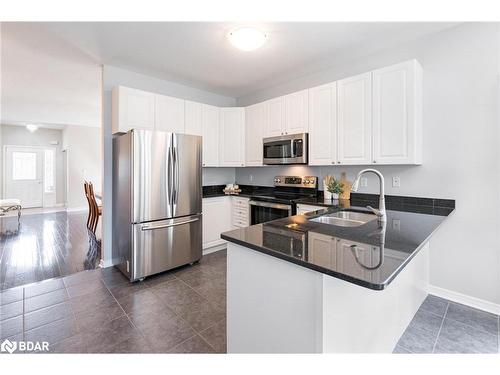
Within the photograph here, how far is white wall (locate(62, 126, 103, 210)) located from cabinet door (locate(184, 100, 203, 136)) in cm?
623

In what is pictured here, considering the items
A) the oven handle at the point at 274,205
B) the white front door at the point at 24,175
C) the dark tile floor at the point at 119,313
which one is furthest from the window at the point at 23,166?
the oven handle at the point at 274,205

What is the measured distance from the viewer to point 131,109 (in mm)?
3146

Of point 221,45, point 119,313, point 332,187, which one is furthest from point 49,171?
point 332,187

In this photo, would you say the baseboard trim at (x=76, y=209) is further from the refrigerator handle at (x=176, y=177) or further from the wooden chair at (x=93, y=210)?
the refrigerator handle at (x=176, y=177)

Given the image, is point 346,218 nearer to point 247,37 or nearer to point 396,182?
point 396,182

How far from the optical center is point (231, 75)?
11.9ft

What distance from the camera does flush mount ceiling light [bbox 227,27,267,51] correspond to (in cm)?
233

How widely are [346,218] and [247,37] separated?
6.56 ft

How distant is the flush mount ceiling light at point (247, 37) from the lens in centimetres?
233

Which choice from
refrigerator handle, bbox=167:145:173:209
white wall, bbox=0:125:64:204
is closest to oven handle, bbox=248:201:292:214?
refrigerator handle, bbox=167:145:173:209

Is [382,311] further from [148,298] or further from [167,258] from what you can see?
[167,258]

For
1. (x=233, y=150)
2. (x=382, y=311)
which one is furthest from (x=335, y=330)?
(x=233, y=150)
